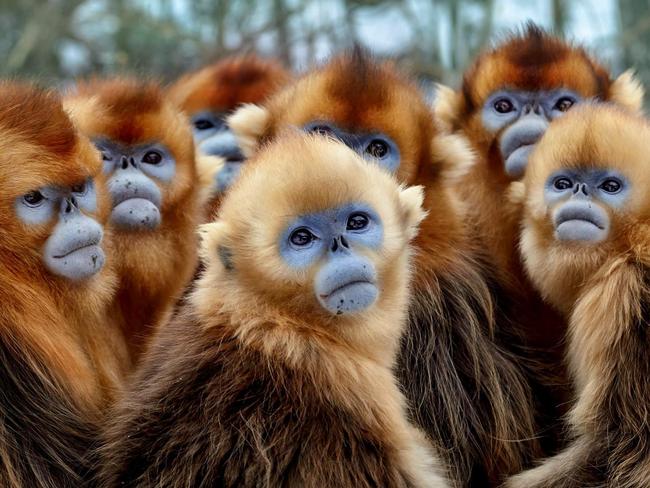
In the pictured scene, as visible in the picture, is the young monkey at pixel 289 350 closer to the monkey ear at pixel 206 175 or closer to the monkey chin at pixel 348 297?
the monkey chin at pixel 348 297

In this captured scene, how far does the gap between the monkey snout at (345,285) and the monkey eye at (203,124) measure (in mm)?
2428

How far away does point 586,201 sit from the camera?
3.80 meters

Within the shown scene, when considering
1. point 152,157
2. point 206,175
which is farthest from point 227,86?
point 152,157

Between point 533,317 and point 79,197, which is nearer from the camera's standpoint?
point 79,197

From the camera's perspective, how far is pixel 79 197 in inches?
147

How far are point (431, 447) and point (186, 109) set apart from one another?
99.6 inches

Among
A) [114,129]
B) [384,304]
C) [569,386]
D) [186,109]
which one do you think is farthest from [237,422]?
[186,109]

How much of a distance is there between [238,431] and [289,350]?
0.31 meters

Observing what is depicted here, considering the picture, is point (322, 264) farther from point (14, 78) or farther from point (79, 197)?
point (14, 78)

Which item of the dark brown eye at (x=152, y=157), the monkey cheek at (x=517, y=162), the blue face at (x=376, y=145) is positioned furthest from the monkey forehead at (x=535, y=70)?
the dark brown eye at (x=152, y=157)

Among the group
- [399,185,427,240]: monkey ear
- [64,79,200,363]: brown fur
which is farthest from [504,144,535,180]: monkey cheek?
[64,79,200,363]: brown fur

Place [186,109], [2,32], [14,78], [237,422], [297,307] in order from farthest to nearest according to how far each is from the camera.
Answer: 1. [2,32]
2. [186,109]
3. [14,78]
4. [297,307]
5. [237,422]

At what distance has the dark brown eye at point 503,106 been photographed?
4.83 m

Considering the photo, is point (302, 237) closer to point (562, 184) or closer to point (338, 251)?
point (338, 251)
